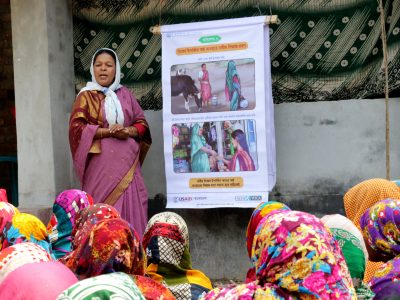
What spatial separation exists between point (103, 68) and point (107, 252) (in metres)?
3.42

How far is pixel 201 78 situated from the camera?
18.6ft

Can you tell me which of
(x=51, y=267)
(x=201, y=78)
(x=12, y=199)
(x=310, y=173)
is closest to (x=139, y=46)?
(x=201, y=78)

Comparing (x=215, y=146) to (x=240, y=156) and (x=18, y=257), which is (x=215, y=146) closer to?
(x=240, y=156)

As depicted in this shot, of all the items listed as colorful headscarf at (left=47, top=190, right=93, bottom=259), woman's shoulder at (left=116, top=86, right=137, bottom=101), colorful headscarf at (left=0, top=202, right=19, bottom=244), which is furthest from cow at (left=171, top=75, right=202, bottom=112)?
colorful headscarf at (left=0, top=202, right=19, bottom=244)

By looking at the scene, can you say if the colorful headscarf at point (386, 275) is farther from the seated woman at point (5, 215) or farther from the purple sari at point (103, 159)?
the purple sari at point (103, 159)

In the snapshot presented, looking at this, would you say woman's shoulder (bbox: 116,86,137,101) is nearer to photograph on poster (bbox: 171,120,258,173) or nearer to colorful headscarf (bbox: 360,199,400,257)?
photograph on poster (bbox: 171,120,258,173)

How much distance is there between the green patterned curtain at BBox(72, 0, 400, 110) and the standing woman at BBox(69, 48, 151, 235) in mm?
534

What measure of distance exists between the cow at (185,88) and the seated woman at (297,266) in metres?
3.50

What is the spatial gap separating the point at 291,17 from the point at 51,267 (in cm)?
421

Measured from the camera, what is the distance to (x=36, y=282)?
6.54 feet

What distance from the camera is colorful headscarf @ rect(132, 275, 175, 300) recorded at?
7.68ft

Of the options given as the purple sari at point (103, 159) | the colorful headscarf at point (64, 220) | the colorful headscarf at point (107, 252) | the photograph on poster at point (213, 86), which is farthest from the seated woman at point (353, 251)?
the purple sari at point (103, 159)

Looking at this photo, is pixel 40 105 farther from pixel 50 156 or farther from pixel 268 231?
pixel 268 231

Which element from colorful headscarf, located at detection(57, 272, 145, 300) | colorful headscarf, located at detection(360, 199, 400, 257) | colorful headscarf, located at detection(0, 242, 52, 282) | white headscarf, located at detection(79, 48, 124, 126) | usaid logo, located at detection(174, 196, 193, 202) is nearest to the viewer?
colorful headscarf, located at detection(57, 272, 145, 300)
